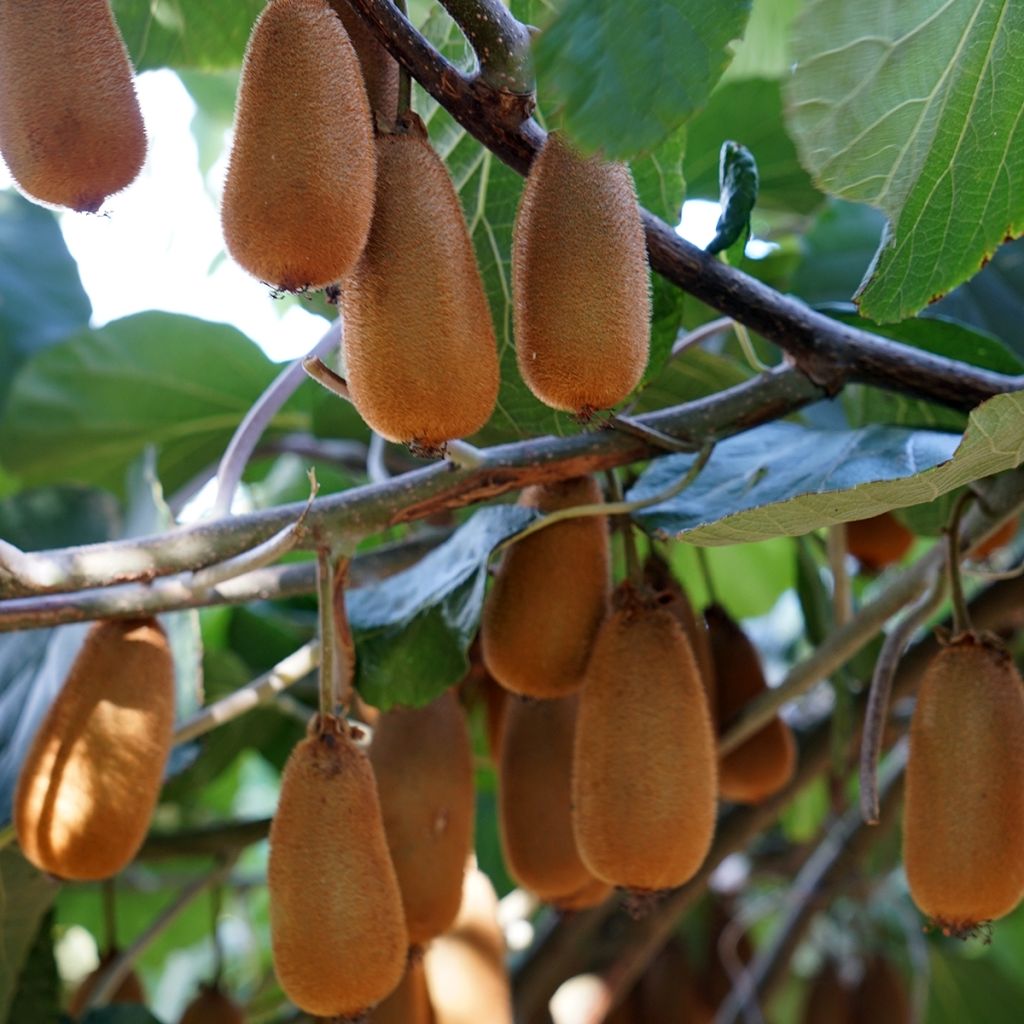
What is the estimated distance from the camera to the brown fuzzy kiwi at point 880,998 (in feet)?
4.41

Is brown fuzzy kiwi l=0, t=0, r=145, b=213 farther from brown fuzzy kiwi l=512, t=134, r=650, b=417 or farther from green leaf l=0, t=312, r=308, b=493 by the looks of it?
green leaf l=0, t=312, r=308, b=493

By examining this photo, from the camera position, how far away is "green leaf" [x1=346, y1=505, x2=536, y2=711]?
2.62ft

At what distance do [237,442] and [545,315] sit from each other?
12.0 inches

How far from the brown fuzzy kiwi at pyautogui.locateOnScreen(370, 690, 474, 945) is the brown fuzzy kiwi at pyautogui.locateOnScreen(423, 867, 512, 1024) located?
3.8 inches

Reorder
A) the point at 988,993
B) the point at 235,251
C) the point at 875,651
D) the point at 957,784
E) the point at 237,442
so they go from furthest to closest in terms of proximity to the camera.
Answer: the point at 988,993
the point at 875,651
the point at 237,442
the point at 957,784
the point at 235,251

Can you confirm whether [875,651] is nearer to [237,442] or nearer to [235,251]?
[237,442]

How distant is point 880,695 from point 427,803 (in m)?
0.26

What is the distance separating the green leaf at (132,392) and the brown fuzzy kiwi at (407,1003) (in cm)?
63

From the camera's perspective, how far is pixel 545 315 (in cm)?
52

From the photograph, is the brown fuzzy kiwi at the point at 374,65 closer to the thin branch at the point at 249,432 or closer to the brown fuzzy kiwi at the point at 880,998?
the thin branch at the point at 249,432

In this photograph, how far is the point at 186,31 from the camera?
0.82 m

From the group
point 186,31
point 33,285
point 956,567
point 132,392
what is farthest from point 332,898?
point 33,285

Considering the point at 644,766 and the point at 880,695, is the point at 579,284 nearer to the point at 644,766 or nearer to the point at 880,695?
the point at 644,766

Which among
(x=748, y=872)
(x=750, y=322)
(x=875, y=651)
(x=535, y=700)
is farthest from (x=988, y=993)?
(x=750, y=322)
